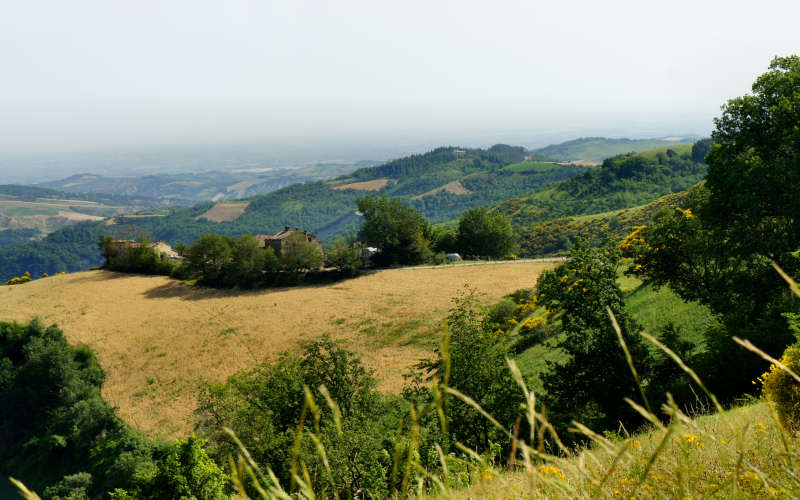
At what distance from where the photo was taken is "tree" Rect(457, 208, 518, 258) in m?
76.4

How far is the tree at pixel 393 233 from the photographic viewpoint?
70.4 metres

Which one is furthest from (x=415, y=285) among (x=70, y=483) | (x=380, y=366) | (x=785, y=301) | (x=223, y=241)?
(x=785, y=301)

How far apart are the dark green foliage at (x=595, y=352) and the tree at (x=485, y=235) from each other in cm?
6271

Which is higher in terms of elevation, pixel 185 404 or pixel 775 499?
pixel 775 499

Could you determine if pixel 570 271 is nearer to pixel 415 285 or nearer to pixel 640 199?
pixel 415 285

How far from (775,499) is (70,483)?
4608cm

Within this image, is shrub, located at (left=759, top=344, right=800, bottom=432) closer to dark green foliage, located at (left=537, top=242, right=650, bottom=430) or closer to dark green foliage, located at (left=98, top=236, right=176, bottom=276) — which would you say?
dark green foliage, located at (left=537, top=242, right=650, bottom=430)

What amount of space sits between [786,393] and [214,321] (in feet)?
187

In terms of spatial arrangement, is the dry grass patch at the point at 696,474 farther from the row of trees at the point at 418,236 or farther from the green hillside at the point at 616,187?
the green hillside at the point at 616,187

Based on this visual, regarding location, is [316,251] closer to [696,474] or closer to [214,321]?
[214,321]

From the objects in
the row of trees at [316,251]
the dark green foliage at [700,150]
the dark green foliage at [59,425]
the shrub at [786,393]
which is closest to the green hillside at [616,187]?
the dark green foliage at [700,150]

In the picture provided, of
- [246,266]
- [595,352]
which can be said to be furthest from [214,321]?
[595,352]

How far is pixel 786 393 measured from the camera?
5332mm

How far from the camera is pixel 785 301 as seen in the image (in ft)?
42.5
